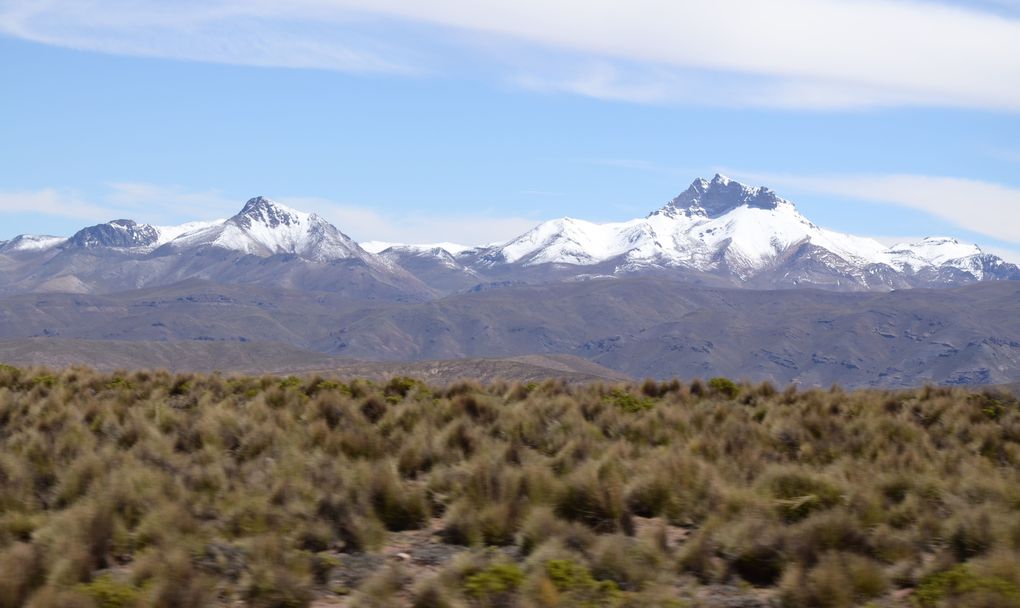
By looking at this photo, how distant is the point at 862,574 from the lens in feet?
32.3

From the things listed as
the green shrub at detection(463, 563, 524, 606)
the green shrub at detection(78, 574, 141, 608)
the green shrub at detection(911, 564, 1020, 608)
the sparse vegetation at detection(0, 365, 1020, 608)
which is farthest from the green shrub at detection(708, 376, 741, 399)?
the green shrub at detection(78, 574, 141, 608)

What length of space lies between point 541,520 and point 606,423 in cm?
696

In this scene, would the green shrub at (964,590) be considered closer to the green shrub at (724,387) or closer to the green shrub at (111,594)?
the green shrub at (111,594)

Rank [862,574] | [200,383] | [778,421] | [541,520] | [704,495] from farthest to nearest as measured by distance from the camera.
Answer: [200,383], [778,421], [704,495], [541,520], [862,574]

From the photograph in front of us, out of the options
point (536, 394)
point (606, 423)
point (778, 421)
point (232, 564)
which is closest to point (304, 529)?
point (232, 564)

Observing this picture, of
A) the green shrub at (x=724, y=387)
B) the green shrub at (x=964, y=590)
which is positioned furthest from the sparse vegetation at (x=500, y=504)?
the green shrub at (x=724, y=387)

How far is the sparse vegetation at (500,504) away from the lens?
976 centimetres

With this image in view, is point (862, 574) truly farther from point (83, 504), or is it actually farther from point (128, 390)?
point (128, 390)

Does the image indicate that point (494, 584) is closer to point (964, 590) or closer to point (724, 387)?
point (964, 590)

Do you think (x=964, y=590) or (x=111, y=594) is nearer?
(x=111, y=594)

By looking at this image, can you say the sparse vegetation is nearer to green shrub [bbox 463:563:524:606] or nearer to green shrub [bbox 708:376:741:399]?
green shrub [bbox 463:563:524:606]

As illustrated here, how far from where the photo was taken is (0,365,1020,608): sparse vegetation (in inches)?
384

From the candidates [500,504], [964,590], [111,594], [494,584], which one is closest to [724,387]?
[500,504]

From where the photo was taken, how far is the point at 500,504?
12336 mm
